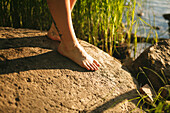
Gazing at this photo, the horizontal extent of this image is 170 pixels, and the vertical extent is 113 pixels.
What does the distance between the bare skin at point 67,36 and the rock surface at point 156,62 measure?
0.50 m

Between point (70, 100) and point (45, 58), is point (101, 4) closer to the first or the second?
point (45, 58)

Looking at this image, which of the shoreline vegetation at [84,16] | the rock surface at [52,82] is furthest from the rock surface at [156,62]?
the shoreline vegetation at [84,16]

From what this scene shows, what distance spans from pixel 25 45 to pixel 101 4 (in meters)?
1.06

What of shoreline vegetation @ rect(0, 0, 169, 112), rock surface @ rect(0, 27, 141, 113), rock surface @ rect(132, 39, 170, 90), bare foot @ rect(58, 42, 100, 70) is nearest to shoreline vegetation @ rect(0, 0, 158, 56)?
shoreline vegetation @ rect(0, 0, 169, 112)

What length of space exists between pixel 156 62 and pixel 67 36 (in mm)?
917

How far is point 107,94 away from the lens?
1666mm

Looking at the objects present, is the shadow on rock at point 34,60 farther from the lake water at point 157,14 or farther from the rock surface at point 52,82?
the lake water at point 157,14

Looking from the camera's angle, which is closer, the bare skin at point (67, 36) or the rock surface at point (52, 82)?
the rock surface at point (52, 82)

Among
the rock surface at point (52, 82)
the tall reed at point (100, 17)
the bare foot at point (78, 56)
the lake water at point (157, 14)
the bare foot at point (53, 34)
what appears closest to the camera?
the rock surface at point (52, 82)

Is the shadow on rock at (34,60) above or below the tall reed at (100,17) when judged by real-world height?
below

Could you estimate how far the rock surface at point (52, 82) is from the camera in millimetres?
1419

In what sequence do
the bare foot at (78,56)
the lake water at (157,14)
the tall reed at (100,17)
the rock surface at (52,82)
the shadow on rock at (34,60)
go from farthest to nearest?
the lake water at (157,14)
the tall reed at (100,17)
the bare foot at (78,56)
the shadow on rock at (34,60)
the rock surface at (52,82)

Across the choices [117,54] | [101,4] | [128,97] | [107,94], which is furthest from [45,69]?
[117,54]

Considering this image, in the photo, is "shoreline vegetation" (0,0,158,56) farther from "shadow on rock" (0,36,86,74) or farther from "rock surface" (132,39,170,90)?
"shadow on rock" (0,36,86,74)
